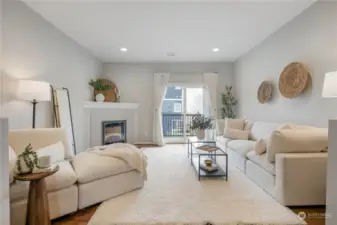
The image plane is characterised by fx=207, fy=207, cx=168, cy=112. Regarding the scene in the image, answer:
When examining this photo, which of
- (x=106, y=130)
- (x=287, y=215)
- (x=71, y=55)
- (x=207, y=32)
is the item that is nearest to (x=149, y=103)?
(x=106, y=130)

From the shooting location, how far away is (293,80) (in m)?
3.50

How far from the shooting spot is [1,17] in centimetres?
267

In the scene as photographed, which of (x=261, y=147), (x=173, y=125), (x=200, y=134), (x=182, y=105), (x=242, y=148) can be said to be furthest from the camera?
(x=173, y=125)

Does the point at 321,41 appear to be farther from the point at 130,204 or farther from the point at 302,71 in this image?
the point at 130,204

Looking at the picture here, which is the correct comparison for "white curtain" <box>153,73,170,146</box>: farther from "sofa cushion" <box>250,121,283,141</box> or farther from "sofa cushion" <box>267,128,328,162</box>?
"sofa cushion" <box>267,128,328,162</box>

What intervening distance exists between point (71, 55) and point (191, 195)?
3746 millimetres

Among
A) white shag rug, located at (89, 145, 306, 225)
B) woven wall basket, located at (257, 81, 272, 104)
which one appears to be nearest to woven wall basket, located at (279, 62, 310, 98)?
woven wall basket, located at (257, 81, 272, 104)

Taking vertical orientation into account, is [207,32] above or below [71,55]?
above

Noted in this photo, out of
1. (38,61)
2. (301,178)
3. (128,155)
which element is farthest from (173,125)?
(301,178)

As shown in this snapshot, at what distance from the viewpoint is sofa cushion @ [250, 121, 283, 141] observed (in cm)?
370

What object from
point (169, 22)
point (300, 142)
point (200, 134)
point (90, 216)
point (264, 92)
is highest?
point (169, 22)

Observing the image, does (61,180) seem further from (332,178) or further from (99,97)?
(99,97)

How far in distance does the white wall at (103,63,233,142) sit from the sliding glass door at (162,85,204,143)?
1.69 feet

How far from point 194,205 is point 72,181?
1.38 metres
